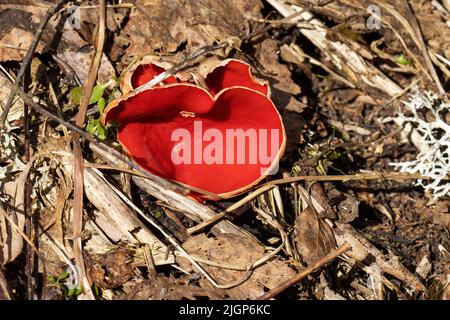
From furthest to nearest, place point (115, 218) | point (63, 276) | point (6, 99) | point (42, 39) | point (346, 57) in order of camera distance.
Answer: point (346, 57)
point (42, 39)
point (6, 99)
point (115, 218)
point (63, 276)

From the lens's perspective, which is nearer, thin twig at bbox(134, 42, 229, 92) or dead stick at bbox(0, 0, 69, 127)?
thin twig at bbox(134, 42, 229, 92)

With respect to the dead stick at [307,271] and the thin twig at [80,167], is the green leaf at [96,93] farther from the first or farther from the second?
the dead stick at [307,271]

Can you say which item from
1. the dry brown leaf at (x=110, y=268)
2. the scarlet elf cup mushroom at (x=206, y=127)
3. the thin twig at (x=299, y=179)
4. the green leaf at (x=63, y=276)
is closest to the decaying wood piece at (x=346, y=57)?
the thin twig at (x=299, y=179)

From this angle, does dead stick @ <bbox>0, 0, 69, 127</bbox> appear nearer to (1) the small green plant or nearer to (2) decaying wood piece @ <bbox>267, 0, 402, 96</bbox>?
(1) the small green plant

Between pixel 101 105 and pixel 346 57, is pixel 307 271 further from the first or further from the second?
pixel 346 57

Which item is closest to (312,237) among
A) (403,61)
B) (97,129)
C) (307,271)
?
(307,271)

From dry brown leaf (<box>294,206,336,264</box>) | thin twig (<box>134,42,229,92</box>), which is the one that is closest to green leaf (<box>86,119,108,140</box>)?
thin twig (<box>134,42,229,92</box>)
